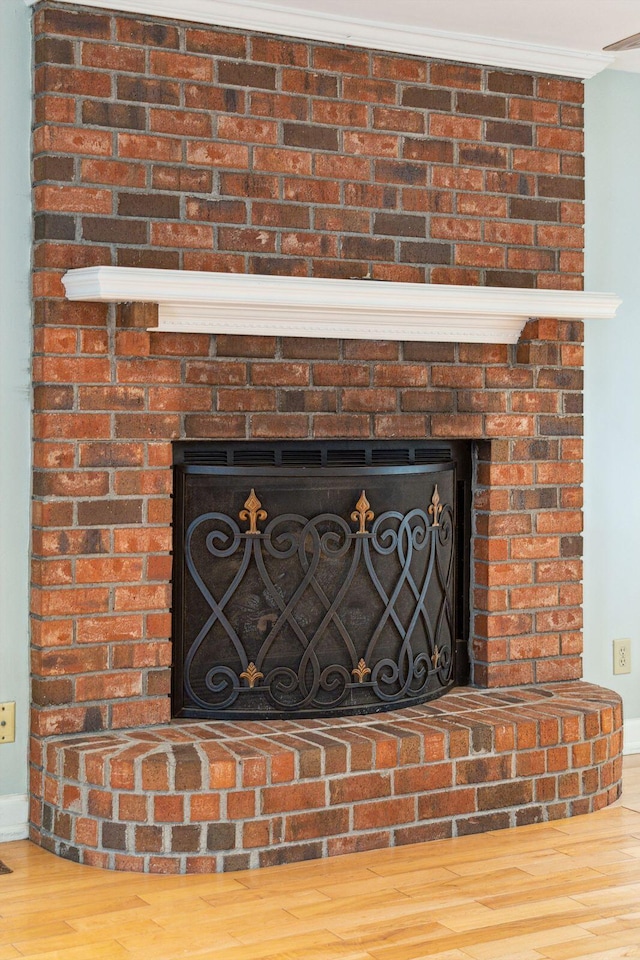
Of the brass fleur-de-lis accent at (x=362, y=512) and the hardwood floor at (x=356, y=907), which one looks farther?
the brass fleur-de-lis accent at (x=362, y=512)

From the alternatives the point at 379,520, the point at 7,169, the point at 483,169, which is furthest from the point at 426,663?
the point at 7,169

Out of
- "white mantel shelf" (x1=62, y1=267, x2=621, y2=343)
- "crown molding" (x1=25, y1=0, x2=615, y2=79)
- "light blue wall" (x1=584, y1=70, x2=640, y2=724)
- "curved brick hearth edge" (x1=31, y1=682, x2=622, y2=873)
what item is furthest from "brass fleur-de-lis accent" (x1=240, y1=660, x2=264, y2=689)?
"crown molding" (x1=25, y1=0, x2=615, y2=79)

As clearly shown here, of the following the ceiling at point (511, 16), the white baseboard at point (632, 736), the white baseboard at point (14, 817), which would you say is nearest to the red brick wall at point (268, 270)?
the ceiling at point (511, 16)

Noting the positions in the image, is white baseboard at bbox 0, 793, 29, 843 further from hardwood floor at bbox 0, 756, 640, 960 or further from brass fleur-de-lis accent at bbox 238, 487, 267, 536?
brass fleur-de-lis accent at bbox 238, 487, 267, 536

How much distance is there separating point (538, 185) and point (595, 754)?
169 cm

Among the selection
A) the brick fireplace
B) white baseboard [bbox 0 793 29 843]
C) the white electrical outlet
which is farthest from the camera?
the white electrical outlet

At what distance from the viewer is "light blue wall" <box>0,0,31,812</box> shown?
2965mm

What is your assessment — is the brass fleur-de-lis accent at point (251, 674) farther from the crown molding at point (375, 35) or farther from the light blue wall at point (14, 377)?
the crown molding at point (375, 35)

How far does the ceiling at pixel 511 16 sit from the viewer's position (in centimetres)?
312

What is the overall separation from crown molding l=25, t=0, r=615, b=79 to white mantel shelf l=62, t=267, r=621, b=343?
702mm

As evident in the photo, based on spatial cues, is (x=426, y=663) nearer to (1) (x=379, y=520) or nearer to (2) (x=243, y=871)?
(1) (x=379, y=520)

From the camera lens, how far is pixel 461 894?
271 centimetres

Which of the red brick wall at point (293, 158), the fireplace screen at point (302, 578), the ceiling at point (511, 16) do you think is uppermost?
the ceiling at point (511, 16)

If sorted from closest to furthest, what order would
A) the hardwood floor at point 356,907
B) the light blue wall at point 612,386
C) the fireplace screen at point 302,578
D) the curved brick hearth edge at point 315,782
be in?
the hardwood floor at point 356,907 → the curved brick hearth edge at point 315,782 → the fireplace screen at point 302,578 → the light blue wall at point 612,386
